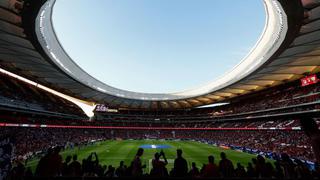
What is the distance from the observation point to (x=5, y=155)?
1076 centimetres

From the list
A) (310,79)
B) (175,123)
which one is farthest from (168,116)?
(310,79)

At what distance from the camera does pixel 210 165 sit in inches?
263

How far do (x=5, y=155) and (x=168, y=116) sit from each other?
243 feet

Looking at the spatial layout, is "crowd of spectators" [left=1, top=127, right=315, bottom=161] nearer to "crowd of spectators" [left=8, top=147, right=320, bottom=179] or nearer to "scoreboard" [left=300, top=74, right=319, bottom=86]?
→ "crowd of spectators" [left=8, top=147, right=320, bottom=179]

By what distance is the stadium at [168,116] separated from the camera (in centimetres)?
876

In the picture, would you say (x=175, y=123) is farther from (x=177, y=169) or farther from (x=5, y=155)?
(x=177, y=169)

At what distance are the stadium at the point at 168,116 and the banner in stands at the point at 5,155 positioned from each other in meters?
0.05

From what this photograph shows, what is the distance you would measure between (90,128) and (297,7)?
2612 inches

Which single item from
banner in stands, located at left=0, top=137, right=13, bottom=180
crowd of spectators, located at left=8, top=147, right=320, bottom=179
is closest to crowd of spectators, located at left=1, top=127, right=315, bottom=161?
banner in stands, located at left=0, top=137, right=13, bottom=180

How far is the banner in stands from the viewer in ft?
33.9

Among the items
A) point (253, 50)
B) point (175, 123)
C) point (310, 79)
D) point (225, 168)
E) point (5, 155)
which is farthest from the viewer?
point (175, 123)

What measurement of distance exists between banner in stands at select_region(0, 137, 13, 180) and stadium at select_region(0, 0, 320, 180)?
0.16 feet

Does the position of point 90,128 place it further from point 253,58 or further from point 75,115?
point 253,58

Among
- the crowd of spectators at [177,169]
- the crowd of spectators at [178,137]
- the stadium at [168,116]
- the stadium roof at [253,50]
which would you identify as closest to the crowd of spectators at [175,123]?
the stadium at [168,116]
